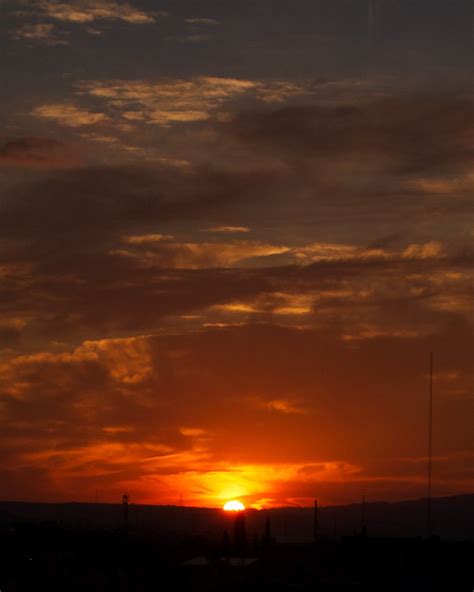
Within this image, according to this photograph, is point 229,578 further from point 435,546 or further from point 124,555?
point 124,555

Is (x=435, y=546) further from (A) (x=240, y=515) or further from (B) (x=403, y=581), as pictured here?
(A) (x=240, y=515)

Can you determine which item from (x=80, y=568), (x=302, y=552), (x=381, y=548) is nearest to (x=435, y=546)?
(x=381, y=548)

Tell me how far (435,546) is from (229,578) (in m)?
15.1

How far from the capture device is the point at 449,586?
81.8m

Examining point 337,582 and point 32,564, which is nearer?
point 337,582

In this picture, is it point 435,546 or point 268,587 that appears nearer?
point 268,587

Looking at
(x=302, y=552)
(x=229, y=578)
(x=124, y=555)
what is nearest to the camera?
(x=229, y=578)

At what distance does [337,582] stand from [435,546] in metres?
9.44

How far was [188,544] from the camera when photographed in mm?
153250

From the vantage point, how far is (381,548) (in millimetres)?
91875

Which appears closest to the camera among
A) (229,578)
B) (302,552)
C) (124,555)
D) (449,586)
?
(449,586)

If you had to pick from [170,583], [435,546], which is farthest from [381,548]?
[170,583]

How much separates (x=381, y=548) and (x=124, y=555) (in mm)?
35168

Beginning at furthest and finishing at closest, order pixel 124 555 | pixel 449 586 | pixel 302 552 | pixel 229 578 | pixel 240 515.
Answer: pixel 240 515 < pixel 124 555 < pixel 302 552 < pixel 229 578 < pixel 449 586
